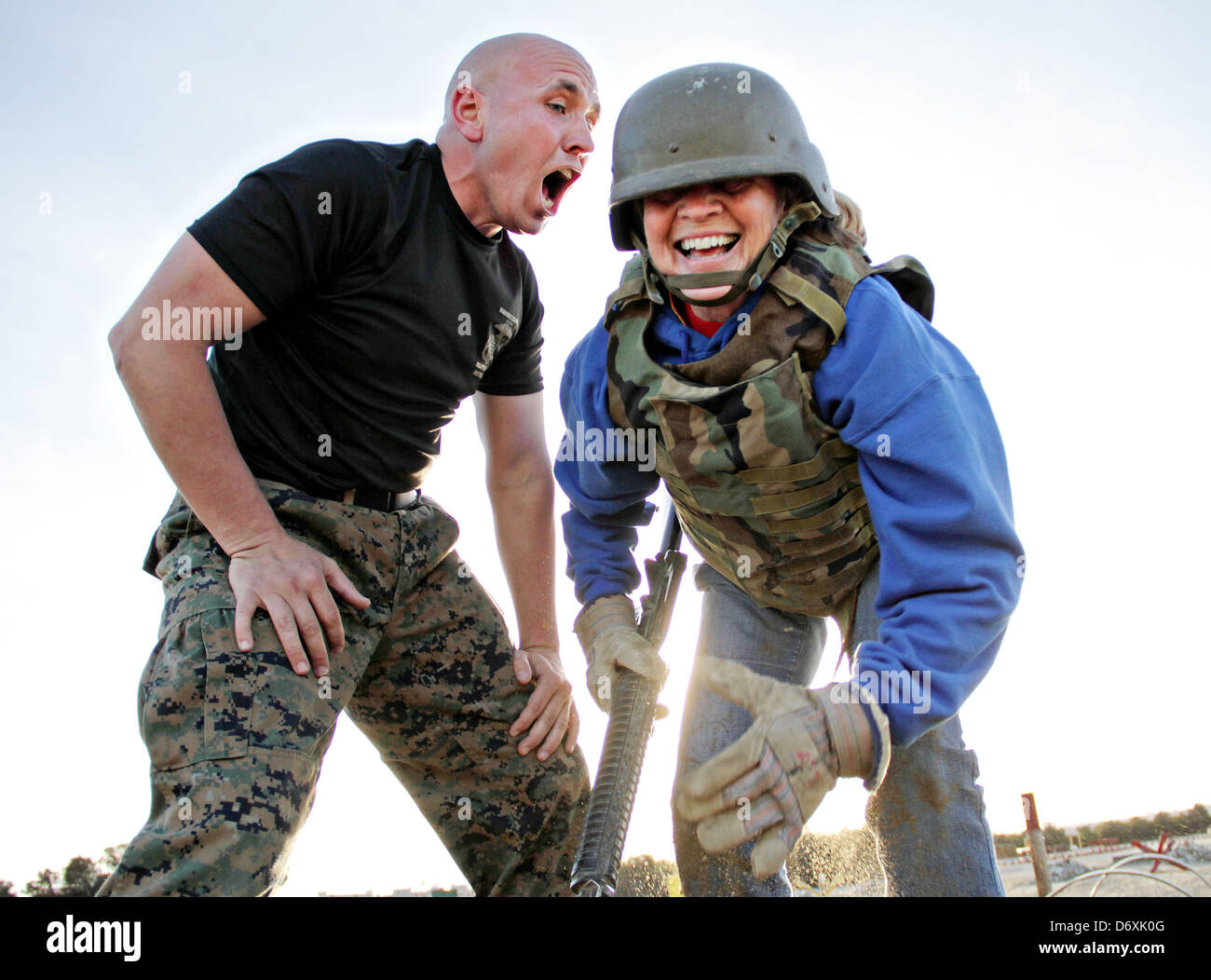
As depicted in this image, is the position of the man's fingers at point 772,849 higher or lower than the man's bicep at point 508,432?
lower

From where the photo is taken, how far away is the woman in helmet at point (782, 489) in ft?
7.93

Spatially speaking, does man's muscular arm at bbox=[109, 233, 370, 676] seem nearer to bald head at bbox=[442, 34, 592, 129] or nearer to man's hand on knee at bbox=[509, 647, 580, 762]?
man's hand on knee at bbox=[509, 647, 580, 762]

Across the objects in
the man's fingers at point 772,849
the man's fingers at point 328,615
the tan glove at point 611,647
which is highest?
the man's fingers at point 328,615

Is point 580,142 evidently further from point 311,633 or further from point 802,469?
point 311,633

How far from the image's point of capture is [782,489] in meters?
3.04

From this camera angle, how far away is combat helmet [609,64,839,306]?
308cm

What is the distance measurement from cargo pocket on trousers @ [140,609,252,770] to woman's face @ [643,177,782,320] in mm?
1681

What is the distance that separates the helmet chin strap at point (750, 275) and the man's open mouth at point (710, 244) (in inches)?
3.6

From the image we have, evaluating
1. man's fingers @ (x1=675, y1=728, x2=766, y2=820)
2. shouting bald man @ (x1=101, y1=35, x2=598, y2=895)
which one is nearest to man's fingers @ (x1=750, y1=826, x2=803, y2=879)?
man's fingers @ (x1=675, y1=728, x2=766, y2=820)

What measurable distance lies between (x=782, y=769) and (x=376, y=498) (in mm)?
1862

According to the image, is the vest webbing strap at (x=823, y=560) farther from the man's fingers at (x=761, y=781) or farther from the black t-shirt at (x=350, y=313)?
the black t-shirt at (x=350, y=313)

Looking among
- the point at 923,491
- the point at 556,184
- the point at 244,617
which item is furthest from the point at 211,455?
the point at 923,491
